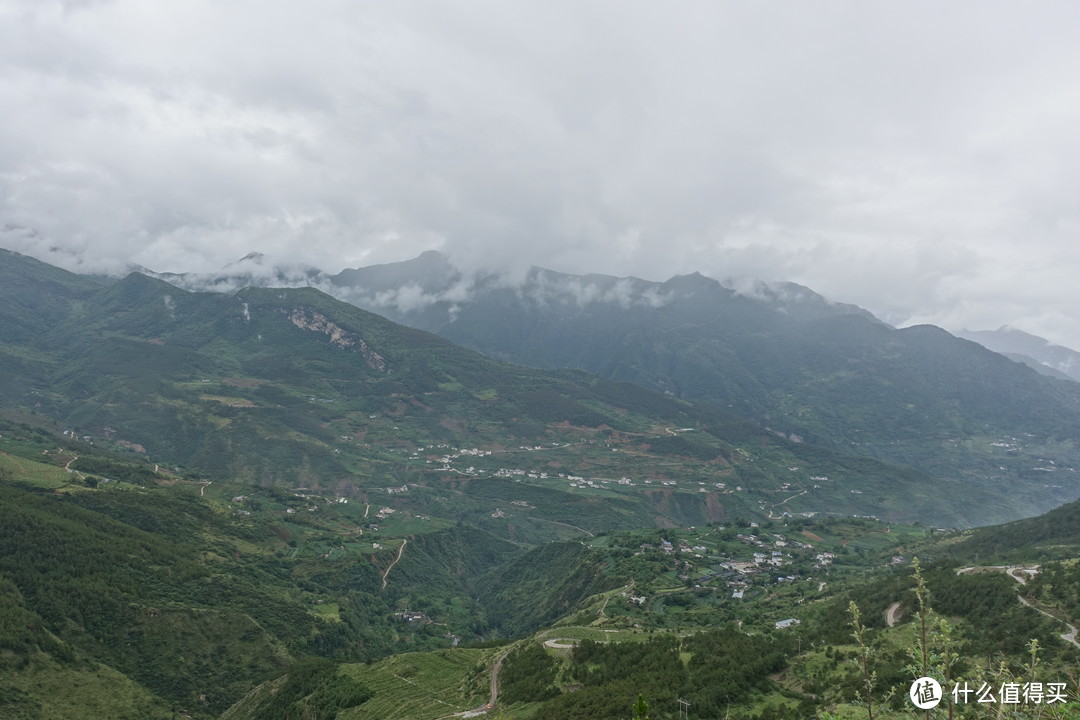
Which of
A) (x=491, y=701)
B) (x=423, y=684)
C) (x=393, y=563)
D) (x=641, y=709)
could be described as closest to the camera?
(x=641, y=709)

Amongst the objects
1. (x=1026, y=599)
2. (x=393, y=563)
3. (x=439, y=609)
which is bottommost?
(x=439, y=609)

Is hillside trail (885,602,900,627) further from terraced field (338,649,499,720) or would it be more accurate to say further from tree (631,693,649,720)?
tree (631,693,649,720)

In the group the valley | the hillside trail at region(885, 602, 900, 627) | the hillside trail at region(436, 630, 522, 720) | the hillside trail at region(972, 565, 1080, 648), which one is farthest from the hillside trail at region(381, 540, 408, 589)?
the hillside trail at region(972, 565, 1080, 648)

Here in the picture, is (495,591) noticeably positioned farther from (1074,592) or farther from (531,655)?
(1074,592)

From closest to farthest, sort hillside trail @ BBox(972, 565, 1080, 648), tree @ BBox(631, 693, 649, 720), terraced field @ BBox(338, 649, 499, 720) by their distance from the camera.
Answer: tree @ BBox(631, 693, 649, 720)
hillside trail @ BBox(972, 565, 1080, 648)
terraced field @ BBox(338, 649, 499, 720)

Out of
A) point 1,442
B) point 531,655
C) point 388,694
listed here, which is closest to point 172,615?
point 388,694

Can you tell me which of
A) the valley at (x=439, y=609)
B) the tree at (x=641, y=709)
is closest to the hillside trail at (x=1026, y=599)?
the valley at (x=439, y=609)

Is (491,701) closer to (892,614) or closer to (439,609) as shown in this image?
(892,614)

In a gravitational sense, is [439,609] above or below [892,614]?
below

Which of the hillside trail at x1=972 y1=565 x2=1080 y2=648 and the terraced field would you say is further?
the terraced field

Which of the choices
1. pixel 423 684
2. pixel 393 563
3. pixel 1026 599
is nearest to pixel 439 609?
pixel 393 563

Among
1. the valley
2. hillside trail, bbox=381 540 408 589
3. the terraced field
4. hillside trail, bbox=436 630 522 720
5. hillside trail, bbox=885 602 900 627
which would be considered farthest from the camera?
hillside trail, bbox=381 540 408 589

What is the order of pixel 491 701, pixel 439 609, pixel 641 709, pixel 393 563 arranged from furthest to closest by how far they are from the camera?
pixel 393 563
pixel 439 609
pixel 491 701
pixel 641 709

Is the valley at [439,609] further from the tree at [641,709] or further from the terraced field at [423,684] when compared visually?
the tree at [641,709]
